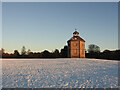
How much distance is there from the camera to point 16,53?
3547 cm

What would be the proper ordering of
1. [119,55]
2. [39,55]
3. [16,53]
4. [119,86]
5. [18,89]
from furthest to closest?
[16,53] < [39,55] < [119,55] < [119,86] < [18,89]

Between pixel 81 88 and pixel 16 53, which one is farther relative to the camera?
pixel 16 53

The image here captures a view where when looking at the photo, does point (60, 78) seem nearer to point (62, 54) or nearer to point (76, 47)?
point (76, 47)

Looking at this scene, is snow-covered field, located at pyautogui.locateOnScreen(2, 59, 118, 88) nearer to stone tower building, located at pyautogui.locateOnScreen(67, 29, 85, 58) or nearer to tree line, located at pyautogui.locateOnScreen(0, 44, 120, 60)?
stone tower building, located at pyautogui.locateOnScreen(67, 29, 85, 58)

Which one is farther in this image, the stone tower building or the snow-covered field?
the stone tower building

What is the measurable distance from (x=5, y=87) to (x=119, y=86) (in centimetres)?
543

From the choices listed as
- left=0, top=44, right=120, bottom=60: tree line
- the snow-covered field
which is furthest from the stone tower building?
the snow-covered field

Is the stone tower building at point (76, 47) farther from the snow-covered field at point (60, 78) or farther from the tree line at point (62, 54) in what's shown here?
the snow-covered field at point (60, 78)

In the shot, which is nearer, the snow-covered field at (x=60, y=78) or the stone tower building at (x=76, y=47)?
the snow-covered field at (x=60, y=78)

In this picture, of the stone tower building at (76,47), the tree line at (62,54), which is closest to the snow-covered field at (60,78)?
the stone tower building at (76,47)

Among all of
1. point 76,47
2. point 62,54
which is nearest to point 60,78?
point 76,47

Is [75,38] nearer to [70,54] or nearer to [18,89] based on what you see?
[70,54]

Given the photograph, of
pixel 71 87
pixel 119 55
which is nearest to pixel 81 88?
pixel 71 87

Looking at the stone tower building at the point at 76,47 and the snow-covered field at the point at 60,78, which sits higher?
the stone tower building at the point at 76,47
